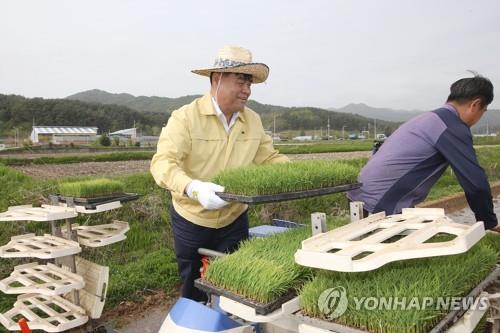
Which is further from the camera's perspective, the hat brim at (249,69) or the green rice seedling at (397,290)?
the hat brim at (249,69)

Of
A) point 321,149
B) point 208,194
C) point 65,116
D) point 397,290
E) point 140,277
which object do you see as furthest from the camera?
point 65,116

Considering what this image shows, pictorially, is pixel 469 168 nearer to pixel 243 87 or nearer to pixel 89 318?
pixel 243 87

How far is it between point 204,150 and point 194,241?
57 cm

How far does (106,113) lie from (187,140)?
79.4 meters

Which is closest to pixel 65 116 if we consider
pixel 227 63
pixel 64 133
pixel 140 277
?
pixel 64 133

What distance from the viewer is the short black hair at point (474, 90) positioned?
2145 mm

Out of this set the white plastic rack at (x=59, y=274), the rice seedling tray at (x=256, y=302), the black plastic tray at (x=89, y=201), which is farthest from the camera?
the black plastic tray at (x=89, y=201)

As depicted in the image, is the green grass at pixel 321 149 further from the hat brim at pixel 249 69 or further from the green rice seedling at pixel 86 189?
the hat brim at pixel 249 69

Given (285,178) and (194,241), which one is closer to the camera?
(285,178)

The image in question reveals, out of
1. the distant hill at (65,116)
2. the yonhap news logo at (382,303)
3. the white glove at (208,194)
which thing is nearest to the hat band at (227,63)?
the white glove at (208,194)

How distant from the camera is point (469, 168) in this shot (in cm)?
201

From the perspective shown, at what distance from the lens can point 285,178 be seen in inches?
66.0

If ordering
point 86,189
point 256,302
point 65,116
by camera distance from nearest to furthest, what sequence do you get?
point 256,302 < point 86,189 < point 65,116

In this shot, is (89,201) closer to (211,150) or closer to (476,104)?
(211,150)
